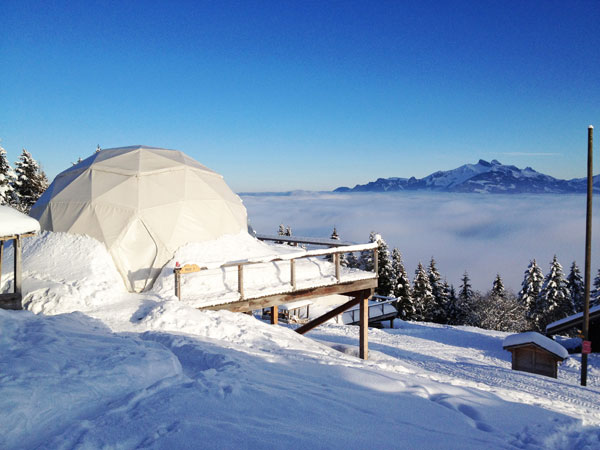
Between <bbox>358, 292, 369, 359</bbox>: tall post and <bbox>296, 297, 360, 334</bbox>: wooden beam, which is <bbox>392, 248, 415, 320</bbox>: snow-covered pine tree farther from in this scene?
<bbox>358, 292, 369, 359</bbox>: tall post

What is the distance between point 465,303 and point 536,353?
30503 mm

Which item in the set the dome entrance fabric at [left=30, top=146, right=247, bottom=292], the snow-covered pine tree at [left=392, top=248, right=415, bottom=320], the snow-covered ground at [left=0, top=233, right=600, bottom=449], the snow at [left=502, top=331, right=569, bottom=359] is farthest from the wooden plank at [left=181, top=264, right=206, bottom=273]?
the snow-covered pine tree at [left=392, top=248, right=415, bottom=320]

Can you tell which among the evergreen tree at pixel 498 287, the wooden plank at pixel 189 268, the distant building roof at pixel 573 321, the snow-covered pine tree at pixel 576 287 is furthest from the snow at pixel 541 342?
the snow-covered pine tree at pixel 576 287

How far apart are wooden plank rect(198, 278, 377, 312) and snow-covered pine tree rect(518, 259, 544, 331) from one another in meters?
38.4

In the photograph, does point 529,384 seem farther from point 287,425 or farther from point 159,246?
point 159,246

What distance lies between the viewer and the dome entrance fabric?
8789mm

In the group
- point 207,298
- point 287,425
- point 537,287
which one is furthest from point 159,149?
point 537,287

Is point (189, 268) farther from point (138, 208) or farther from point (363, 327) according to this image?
point (363, 327)

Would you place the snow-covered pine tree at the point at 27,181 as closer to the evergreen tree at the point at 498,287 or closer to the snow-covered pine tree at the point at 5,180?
the snow-covered pine tree at the point at 5,180

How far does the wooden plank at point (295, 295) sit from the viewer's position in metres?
8.45

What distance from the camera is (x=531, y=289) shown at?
41469 millimetres

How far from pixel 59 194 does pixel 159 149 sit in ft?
10.5

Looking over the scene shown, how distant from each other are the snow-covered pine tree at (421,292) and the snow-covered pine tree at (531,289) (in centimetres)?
1254

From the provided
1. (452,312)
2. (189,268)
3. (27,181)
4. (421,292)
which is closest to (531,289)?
(452,312)
